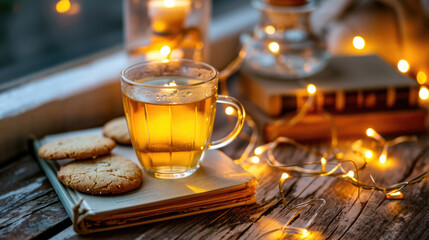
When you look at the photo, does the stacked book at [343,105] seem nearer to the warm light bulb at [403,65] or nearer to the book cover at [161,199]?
the warm light bulb at [403,65]

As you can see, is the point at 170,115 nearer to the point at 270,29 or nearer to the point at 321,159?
the point at 321,159

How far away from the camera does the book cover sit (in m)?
0.66

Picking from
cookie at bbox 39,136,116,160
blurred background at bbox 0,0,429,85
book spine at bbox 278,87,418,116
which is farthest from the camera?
blurred background at bbox 0,0,429,85

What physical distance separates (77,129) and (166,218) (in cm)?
38

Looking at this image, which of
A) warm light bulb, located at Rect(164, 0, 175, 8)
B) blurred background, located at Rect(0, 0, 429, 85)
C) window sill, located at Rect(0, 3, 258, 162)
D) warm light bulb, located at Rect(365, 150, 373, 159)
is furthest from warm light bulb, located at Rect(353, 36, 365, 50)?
window sill, located at Rect(0, 3, 258, 162)

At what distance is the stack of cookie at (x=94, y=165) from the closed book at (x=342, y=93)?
12.0 inches

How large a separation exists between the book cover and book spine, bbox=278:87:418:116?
268 millimetres

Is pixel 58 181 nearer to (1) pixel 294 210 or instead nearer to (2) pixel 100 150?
(2) pixel 100 150

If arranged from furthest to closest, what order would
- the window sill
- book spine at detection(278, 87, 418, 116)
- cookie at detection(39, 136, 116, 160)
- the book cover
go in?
book spine at detection(278, 87, 418, 116) < the window sill < cookie at detection(39, 136, 116, 160) < the book cover

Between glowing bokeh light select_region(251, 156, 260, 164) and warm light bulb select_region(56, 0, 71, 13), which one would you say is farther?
warm light bulb select_region(56, 0, 71, 13)

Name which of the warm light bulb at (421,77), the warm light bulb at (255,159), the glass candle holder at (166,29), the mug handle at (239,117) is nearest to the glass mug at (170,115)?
the mug handle at (239,117)

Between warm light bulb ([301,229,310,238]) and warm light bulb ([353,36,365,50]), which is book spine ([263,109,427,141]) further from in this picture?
warm light bulb ([301,229,310,238])

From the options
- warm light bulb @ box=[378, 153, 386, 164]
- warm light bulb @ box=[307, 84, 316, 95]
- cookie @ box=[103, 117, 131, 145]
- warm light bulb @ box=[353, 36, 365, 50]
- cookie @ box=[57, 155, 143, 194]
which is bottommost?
warm light bulb @ box=[378, 153, 386, 164]

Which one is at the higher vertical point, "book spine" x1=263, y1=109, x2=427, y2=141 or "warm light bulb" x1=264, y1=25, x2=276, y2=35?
"warm light bulb" x1=264, y1=25, x2=276, y2=35
